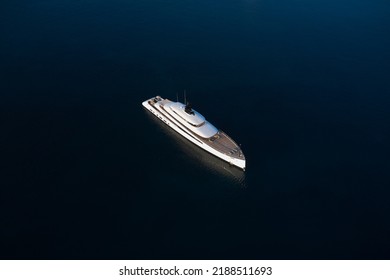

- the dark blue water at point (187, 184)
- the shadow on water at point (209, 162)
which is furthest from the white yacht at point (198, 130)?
the dark blue water at point (187, 184)

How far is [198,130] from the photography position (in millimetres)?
174750

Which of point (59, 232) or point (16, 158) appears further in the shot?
point (16, 158)

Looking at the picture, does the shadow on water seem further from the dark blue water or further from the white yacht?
the white yacht

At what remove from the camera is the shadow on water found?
161 metres

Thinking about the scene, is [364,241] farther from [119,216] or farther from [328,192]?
[119,216]

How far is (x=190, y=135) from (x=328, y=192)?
66024 mm

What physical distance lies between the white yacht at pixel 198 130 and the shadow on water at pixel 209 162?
2255 mm

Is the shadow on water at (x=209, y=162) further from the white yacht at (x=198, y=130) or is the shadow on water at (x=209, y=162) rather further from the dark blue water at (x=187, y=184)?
the white yacht at (x=198, y=130)

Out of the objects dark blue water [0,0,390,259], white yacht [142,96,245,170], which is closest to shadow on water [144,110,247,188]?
dark blue water [0,0,390,259]

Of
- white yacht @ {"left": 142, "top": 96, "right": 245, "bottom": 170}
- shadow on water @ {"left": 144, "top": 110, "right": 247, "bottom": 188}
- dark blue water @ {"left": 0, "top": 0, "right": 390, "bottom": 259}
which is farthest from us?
white yacht @ {"left": 142, "top": 96, "right": 245, "bottom": 170}

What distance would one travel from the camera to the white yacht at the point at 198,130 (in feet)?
542

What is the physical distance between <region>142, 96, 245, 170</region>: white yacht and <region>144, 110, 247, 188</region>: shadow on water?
2255 millimetres

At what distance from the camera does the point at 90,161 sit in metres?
165

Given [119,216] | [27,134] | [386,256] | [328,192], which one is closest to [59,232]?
[119,216]
